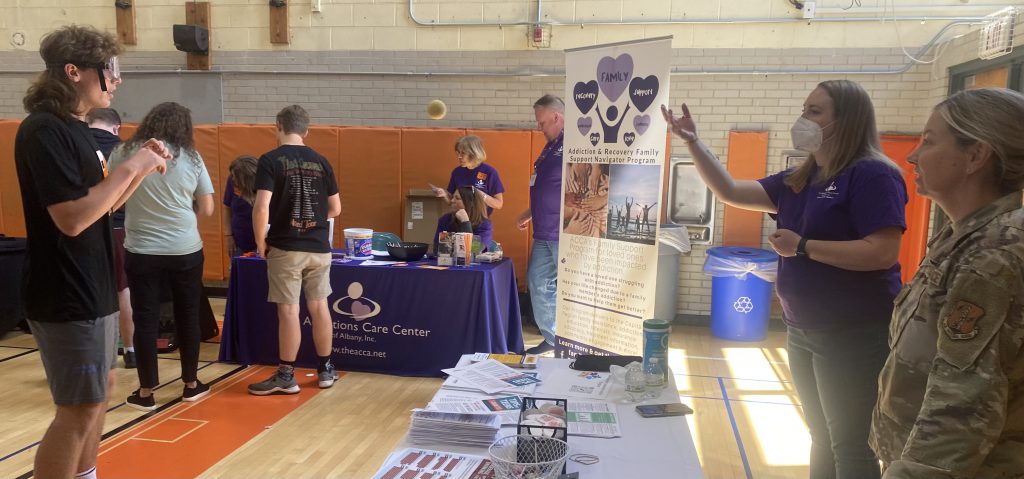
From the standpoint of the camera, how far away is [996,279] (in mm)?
1029

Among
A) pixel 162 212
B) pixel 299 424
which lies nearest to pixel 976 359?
pixel 299 424

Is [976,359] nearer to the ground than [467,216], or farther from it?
farther from it

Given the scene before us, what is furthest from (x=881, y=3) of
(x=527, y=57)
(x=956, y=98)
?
(x=956, y=98)

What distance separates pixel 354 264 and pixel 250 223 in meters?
0.96

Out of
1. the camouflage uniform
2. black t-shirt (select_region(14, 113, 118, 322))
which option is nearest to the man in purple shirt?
black t-shirt (select_region(14, 113, 118, 322))

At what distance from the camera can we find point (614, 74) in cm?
333

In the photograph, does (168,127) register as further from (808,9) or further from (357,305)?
(808,9)

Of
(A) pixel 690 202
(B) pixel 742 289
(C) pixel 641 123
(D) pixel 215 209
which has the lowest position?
(B) pixel 742 289

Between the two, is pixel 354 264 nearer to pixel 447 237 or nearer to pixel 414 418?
pixel 447 237

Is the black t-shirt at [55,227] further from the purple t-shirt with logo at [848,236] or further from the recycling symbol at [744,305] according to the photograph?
the recycling symbol at [744,305]

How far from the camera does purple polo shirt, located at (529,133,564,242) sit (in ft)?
14.0

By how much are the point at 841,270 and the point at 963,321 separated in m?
1.01

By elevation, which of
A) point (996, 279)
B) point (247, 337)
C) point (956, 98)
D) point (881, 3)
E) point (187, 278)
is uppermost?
point (881, 3)

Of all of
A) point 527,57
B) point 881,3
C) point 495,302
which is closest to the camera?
point 495,302
